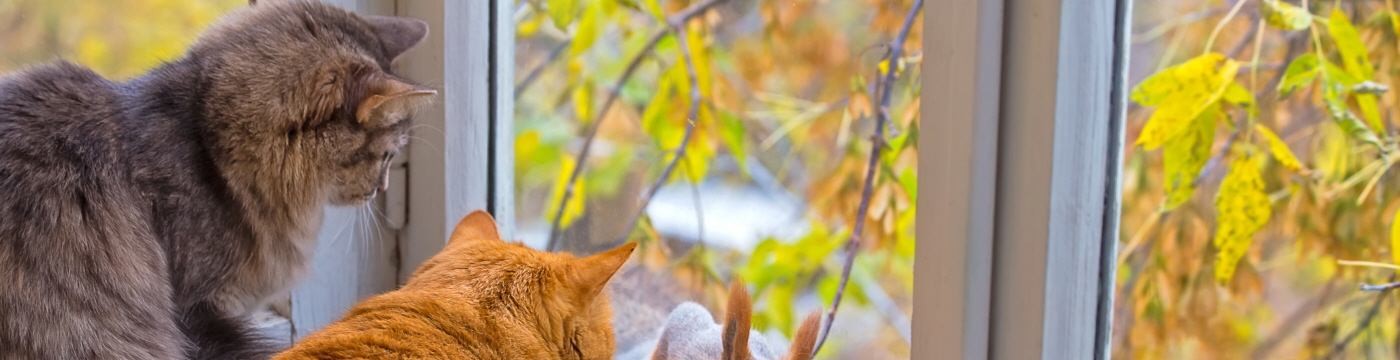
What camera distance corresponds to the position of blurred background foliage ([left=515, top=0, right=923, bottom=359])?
0.83m

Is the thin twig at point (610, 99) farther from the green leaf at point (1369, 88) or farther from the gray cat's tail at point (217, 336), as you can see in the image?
the green leaf at point (1369, 88)

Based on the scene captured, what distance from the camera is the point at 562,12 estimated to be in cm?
115

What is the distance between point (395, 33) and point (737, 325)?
0.49 meters

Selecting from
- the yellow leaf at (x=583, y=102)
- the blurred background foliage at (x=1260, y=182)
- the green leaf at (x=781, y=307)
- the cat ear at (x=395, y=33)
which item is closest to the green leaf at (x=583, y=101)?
the yellow leaf at (x=583, y=102)

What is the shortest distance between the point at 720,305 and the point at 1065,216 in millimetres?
433

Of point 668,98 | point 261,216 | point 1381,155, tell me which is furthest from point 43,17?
point 1381,155

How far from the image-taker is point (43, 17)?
98 cm

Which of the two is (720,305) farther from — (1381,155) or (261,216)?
(1381,155)

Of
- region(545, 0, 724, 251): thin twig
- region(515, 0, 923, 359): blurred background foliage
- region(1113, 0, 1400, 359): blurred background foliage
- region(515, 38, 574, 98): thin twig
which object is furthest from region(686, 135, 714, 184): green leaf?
region(1113, 0, 1400, 359): blurred background foliage

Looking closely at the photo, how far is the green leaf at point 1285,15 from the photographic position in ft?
2.24

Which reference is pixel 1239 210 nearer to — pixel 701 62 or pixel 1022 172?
pixel 1022 172

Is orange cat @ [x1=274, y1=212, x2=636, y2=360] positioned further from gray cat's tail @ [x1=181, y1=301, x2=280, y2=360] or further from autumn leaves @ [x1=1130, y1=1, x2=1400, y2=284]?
autumn leaves @ [x1=1130, y1=1, x2=1400, y2=284]

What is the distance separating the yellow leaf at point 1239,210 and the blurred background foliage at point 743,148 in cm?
25

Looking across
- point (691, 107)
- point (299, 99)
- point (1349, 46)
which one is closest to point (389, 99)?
point (299, 99)
